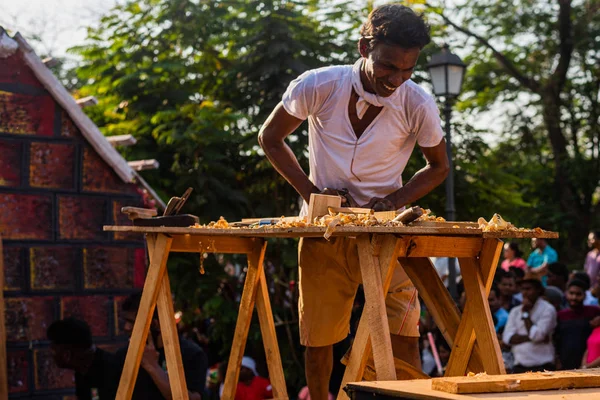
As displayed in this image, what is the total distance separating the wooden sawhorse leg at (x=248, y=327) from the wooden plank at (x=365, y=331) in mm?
1155

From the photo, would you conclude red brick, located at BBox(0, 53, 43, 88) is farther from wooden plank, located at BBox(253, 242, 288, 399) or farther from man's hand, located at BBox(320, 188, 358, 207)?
man's hand, located at BBox(320, 188, 358, 207)

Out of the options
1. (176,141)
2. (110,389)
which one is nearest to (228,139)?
(176,141)

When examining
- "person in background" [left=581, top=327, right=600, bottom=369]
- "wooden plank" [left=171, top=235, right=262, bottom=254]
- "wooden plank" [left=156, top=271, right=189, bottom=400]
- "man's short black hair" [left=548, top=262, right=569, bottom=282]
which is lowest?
"person in background" [left=581, top=327, right=600, bottom=369]

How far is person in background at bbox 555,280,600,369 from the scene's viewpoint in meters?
8.62

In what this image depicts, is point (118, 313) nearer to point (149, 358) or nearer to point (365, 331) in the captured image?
point (149, 358)

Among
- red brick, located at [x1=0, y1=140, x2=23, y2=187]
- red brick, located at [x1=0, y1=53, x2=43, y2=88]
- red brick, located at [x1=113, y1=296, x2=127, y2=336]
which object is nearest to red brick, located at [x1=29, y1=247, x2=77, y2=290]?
red brick, located at [x1=113, y1=296, x2=127, y2=336]

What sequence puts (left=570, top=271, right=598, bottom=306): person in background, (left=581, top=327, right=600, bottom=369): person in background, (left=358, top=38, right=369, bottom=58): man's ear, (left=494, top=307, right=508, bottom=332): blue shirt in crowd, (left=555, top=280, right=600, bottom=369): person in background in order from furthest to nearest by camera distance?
(left=494, top=307, right=508, bottom=332): blue shirt in crowd, (left=570, top=271, right=598, bottom=306): person in background, (left=555, top=280, right=600, bottom=369): person in background, (left=581, top=327, right=600, bottom=369): person in background, (left=358, top=38, right=369, bottom=58): man's ear

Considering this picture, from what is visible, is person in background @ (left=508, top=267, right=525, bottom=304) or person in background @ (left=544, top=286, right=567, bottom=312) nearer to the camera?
person in background @ (left=544, top=286, right=567, bottom=312)

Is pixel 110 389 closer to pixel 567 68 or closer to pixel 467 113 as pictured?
pixel 467 113

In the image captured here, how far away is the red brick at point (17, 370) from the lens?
6.44 metres

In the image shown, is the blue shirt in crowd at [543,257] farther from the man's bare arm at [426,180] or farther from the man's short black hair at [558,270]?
the man's bare arm at [426,180]

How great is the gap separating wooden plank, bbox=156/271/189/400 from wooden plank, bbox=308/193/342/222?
33.8 inches

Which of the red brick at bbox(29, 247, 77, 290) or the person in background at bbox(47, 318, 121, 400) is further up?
the red brick at bbox(29, 247, 77, 290)

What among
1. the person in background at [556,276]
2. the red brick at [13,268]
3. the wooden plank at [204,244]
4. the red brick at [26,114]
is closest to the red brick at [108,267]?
the red brick at [13,268]
